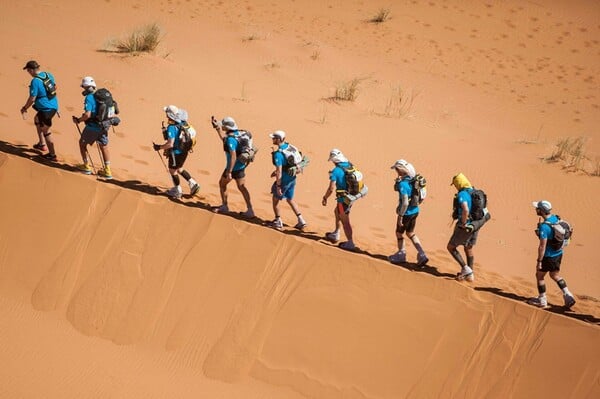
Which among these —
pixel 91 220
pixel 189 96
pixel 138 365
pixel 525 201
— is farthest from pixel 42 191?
pixel 525 201

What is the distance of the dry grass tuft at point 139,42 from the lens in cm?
1725

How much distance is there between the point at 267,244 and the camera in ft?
27.5

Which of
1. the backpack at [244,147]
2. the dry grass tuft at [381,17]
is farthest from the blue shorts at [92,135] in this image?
the dry grass tuft at [381,17]

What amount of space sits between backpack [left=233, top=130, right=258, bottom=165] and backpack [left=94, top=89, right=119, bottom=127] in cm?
187

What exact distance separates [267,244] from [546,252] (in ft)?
11.7

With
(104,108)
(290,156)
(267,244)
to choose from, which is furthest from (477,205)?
(104,108)

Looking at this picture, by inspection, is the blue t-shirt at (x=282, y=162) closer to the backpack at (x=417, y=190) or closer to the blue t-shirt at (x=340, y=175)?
the blue t-shirt at (x=340, y=175)

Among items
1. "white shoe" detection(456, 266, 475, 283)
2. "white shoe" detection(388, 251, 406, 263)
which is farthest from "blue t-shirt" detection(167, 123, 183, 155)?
"white shoe" detection(456, 266, 475, 283)

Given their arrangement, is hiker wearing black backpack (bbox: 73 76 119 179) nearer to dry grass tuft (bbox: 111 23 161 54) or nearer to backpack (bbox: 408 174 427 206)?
backpack (bbox: 408 174 427 206)

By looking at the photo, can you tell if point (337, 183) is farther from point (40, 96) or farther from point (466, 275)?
point (40, 96)

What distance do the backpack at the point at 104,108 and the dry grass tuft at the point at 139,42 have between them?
7696mm

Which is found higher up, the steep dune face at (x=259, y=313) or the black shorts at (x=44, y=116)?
the black shorts at (x=44, y=116)

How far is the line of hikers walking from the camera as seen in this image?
893 cm

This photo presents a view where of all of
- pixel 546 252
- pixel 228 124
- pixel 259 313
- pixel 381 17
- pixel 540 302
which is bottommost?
pixel 259 313
